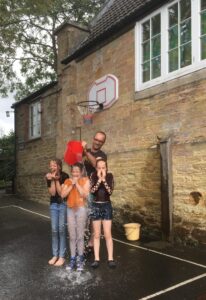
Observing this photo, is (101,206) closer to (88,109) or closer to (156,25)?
(156,25)

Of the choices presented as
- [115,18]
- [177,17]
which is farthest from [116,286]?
[115,18]

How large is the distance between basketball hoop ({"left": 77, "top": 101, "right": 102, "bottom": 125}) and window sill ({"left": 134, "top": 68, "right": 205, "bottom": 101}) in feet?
6.04

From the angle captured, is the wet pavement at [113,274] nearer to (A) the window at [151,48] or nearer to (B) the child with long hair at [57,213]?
(B) the child with long hair at [57,213]

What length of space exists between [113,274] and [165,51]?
5.21 metres

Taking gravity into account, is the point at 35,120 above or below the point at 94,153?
above

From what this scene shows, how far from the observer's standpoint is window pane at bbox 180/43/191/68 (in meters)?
8.13

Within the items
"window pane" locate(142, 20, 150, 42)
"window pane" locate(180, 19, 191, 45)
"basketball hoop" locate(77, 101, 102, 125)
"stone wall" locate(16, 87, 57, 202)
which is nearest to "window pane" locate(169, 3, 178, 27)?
"window pane" locate(180, 19, 191, 45)

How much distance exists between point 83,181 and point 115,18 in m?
6.76

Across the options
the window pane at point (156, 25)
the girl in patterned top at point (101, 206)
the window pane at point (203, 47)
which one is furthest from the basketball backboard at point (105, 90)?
the girl in patterned top at point (101, 206)

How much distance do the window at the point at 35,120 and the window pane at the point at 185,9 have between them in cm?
875

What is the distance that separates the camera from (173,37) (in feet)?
28.3

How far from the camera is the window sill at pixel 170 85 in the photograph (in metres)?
7.78

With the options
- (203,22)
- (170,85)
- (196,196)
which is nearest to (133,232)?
(196,196)

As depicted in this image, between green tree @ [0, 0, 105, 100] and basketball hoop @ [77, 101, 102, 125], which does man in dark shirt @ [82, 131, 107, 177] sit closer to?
basketball hoop @ [77, 101, 102, 125]
